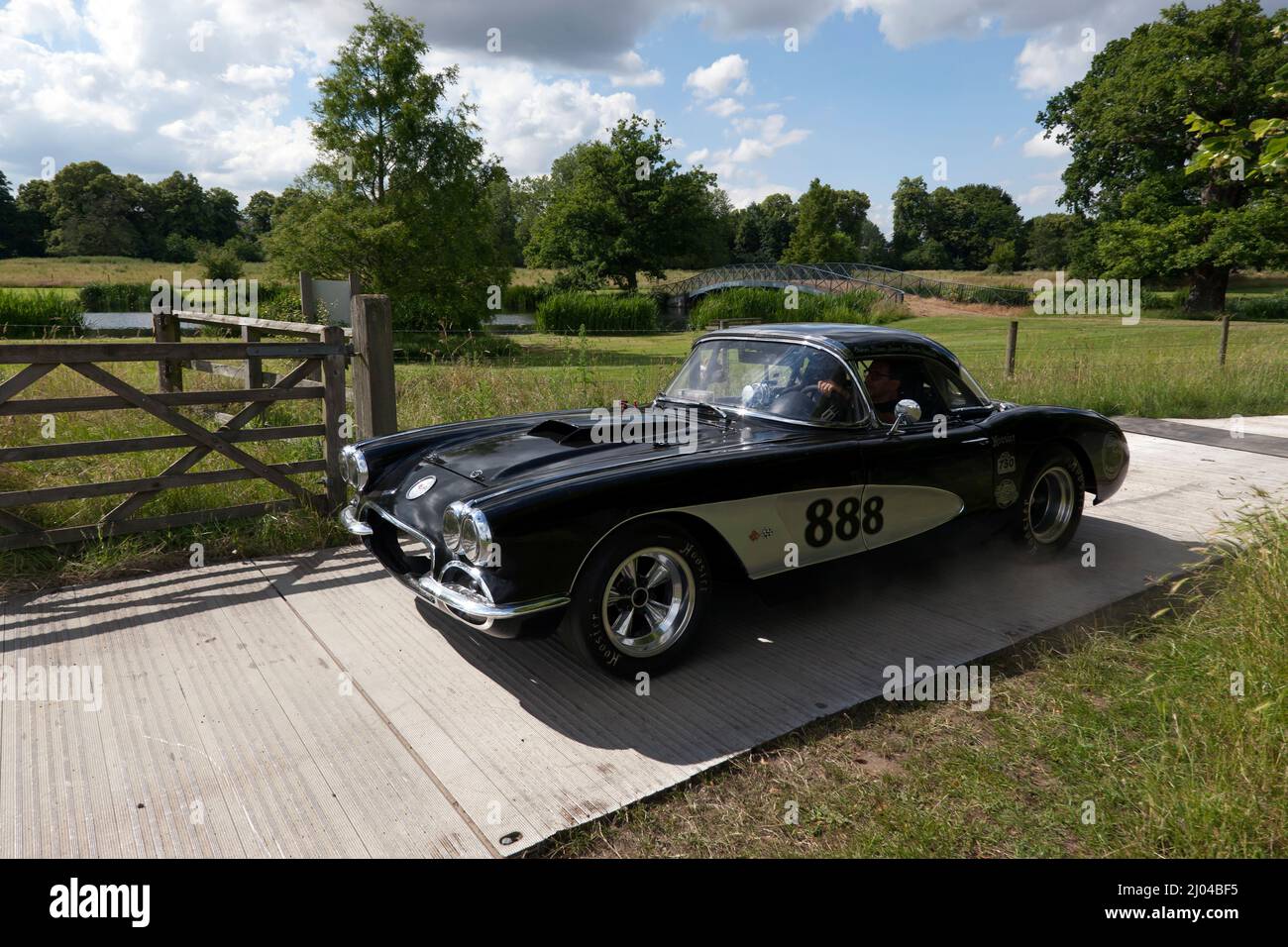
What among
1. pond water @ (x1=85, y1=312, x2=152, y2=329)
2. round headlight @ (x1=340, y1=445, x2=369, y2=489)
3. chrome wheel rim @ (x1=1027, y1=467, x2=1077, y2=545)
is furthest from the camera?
pond water @ (x1=85, y1=312, x2=152, y2=329)

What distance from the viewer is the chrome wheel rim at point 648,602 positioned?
374 centimetres

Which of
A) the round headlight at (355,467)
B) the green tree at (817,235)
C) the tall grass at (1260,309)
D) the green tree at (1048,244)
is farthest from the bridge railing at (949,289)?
the round headlight at (355,467)

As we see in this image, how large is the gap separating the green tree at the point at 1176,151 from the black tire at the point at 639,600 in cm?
4190

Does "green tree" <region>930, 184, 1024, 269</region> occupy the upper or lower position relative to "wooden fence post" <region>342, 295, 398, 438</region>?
upper

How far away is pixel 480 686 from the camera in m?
3.83

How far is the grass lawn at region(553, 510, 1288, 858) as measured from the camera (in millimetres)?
2721

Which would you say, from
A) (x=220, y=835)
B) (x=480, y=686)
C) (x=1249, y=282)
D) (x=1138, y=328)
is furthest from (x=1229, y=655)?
(x=1249, y=282)

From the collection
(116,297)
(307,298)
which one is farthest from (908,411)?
(116,297)

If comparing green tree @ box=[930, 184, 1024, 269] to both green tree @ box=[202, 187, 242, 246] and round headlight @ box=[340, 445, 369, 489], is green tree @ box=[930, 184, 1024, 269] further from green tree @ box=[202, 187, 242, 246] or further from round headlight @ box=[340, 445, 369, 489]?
round headlight @ box=[340, 445, 369, 489]

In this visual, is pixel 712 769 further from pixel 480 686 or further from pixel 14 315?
pixel 14 315

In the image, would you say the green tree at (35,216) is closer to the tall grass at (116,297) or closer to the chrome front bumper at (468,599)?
the tall grass at (116,297)

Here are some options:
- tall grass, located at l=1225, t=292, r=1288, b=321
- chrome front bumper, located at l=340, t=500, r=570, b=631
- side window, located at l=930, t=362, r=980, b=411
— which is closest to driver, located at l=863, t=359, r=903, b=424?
side window, located at l=930, t=362, r=980, b=411

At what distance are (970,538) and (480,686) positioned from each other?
9.98 feet

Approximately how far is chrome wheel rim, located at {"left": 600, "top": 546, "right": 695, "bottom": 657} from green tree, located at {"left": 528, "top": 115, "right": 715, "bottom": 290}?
60059 millimetres
